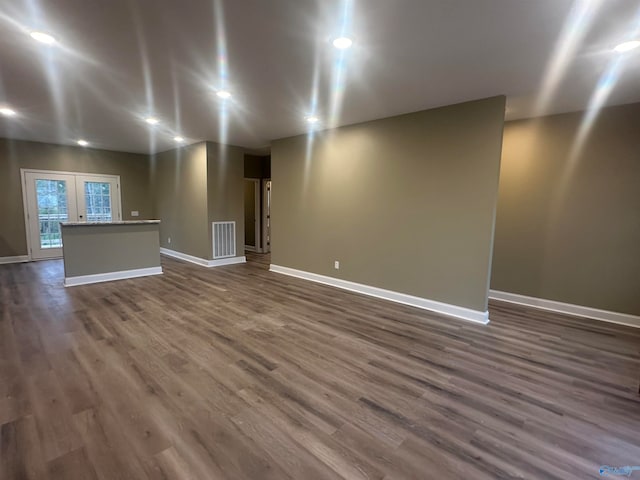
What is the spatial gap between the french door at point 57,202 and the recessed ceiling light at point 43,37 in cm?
604

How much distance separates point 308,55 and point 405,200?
2.39 metres

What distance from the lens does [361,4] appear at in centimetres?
197

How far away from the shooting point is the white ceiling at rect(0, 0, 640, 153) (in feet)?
6.76

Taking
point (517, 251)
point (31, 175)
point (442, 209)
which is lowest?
point (517, 251)

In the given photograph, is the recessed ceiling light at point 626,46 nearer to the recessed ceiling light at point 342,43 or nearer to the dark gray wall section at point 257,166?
the recessed ceiling light at point 342,43

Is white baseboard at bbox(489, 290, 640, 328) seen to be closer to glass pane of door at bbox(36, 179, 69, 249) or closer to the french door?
the french door

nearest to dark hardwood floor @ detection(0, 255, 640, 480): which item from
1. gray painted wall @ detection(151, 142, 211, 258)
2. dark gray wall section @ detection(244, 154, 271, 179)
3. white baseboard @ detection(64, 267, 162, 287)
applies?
white baseboard @ detection(64, 267, 162, 287)

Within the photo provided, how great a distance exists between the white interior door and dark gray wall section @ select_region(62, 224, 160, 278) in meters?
3.12

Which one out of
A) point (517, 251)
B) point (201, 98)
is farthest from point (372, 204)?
point (201, 98)

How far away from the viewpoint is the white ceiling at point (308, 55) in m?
2.06

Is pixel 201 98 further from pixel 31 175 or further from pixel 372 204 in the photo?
pixel 31 175

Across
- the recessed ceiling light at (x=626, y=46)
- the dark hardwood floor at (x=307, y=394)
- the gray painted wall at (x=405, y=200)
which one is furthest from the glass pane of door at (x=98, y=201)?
the recessed ceiling light at (x=626, y=46)

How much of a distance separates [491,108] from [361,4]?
7.68 feet

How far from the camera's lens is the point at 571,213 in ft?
13.6
